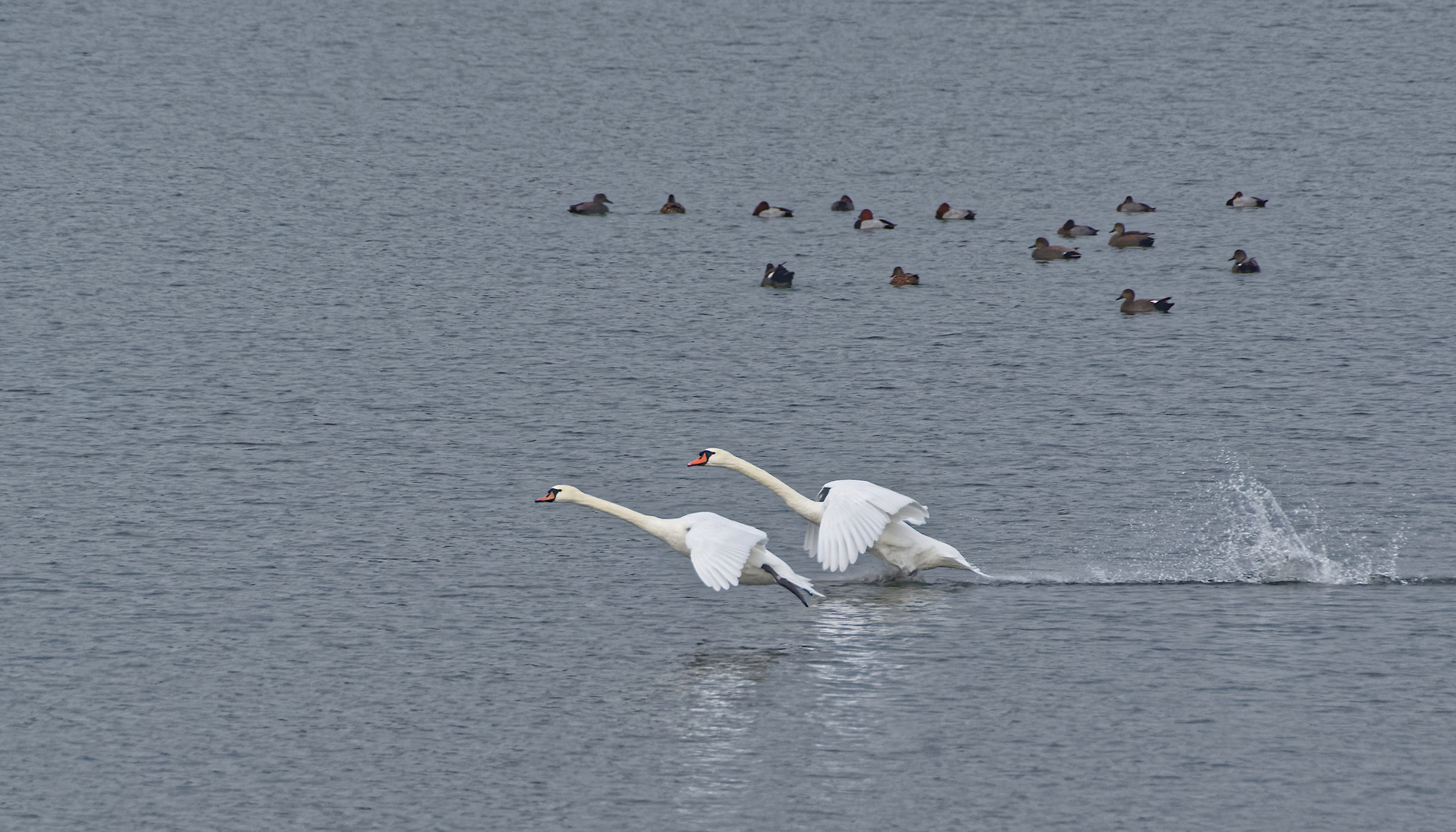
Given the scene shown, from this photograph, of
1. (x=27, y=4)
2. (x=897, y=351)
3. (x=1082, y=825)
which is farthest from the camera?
(x=27, y=4)

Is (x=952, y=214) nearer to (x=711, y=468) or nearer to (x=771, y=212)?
(x=771, y=212)

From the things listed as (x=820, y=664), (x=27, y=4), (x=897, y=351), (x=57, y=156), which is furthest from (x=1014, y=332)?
(x=27, y=4)

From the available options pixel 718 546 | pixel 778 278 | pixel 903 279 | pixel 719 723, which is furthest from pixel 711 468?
pixel 903 279

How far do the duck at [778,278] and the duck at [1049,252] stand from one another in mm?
6483

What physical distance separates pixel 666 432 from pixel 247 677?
37.3 ft

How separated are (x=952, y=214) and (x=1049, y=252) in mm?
4939

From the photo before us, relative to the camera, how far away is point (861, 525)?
2264 cm

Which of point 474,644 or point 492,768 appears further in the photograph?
point 474,644

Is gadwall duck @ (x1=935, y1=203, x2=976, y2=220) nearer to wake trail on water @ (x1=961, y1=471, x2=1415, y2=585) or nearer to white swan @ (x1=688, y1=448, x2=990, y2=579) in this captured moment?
wake trail on water @ (x1=961, y1=471, x2=1415, y2=585)

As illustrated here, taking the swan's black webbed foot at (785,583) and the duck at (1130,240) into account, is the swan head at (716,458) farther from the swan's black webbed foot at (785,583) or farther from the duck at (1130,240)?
the duck at (1130,240)

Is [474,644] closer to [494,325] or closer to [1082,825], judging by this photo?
[1082,825]

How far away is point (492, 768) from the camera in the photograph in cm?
1795

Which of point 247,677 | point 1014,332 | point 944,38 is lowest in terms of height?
point 247,677

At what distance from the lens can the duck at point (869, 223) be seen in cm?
4923
